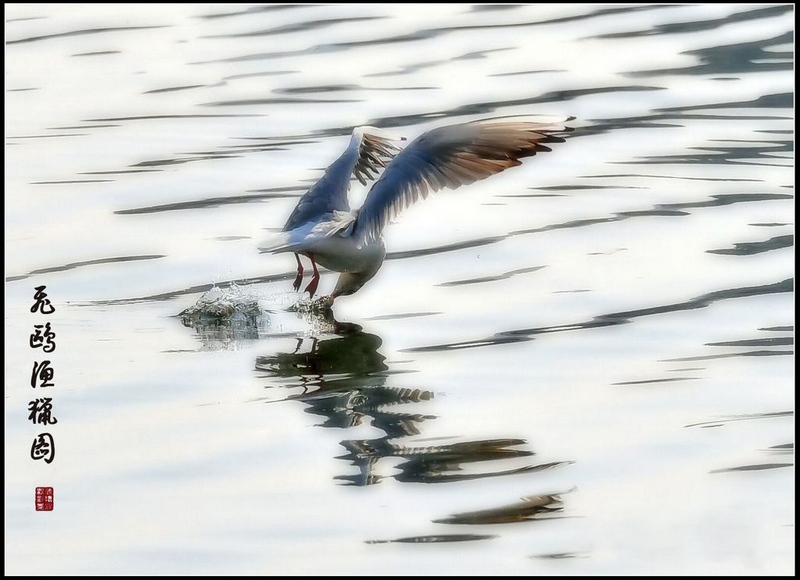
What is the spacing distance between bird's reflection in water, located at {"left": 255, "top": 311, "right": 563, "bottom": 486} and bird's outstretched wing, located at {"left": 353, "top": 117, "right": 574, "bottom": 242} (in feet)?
2.48

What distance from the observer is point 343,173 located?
8734mm

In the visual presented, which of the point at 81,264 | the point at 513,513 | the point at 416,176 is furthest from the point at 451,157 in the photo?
the point at 513,513

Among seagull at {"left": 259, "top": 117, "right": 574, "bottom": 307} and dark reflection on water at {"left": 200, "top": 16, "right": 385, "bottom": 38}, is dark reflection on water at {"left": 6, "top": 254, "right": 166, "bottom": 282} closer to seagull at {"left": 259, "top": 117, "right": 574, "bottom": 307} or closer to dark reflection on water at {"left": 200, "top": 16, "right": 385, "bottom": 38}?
seagull at {"left": 259, "top": 117, "right": 574, "bottom": 307}

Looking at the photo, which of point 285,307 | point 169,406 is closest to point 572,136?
point 285,307

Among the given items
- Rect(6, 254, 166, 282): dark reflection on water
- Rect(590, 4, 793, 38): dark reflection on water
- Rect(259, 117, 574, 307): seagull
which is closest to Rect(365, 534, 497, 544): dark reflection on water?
Rect(259, 117, 574, 307): seagull

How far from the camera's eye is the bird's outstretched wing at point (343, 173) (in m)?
8.52

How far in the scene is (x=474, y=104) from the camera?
515 inches

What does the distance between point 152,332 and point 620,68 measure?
745 cm

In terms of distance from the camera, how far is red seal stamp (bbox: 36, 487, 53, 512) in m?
5.99

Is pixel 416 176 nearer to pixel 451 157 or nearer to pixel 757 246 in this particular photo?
pixel 451 157

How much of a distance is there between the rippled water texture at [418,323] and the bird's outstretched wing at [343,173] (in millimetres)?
593

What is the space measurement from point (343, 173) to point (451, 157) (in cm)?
86

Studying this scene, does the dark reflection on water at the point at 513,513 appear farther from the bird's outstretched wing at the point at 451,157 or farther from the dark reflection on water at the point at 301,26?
the dark reflection on water at the point at 301,26

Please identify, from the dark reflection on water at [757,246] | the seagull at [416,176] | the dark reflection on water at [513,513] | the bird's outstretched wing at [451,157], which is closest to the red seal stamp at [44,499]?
the dark reflection on water at [513,513]
